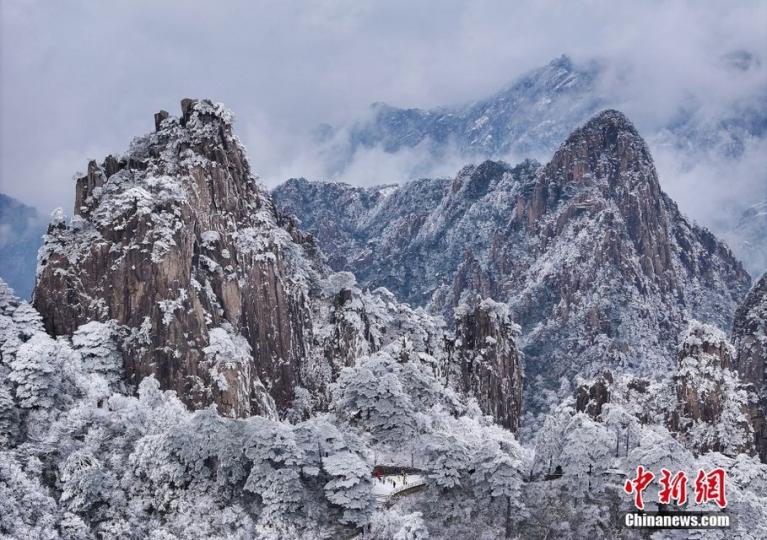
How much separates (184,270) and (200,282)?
413cm

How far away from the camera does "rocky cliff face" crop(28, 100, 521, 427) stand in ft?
311

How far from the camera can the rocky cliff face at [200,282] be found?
94.8m

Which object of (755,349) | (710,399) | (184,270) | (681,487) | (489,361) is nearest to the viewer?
(681,487)

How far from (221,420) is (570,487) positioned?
32.1 m

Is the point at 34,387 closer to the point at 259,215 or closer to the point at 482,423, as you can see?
the point at 259,215

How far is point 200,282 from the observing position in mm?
101562

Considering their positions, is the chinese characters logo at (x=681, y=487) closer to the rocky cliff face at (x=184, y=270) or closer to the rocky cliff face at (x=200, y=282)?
the rocky cliff face at (x=200, y=282)

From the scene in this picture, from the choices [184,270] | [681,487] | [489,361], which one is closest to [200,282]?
[184,270]

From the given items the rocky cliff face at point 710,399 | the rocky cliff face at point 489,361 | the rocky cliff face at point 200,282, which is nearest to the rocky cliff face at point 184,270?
the rocky cliff face at point 200,282

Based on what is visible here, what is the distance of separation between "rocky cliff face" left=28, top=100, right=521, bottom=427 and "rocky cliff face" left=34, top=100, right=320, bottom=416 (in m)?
0.16

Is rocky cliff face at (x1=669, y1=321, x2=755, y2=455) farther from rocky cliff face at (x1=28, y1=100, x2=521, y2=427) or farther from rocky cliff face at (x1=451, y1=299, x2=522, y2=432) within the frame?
rocky cliff face at (x1=28, y1=100, x2=521, y2=427)

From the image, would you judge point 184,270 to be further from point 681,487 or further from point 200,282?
point 681,487

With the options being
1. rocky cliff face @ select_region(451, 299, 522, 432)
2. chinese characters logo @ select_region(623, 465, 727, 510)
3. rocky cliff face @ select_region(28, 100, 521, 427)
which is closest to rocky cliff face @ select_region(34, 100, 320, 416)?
rocky cliff face @ select_region(28, 100, 521, 427)

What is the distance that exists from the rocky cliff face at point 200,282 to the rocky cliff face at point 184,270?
0.53ft
